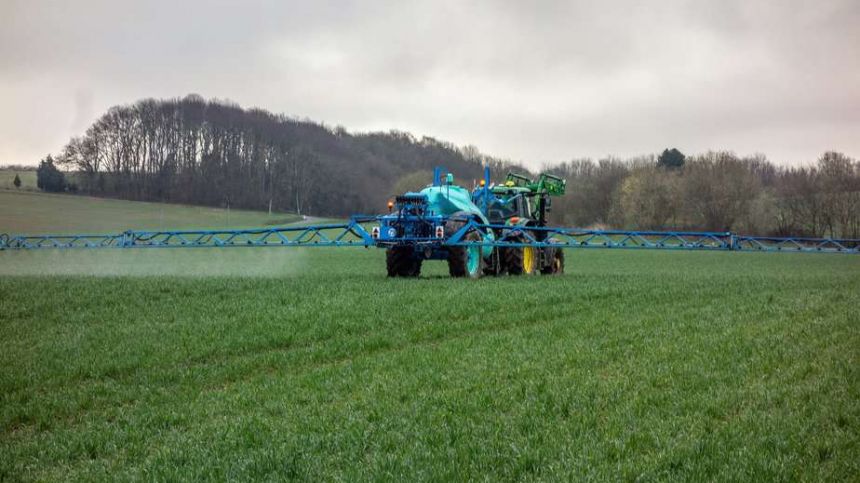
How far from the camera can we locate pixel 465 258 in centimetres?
1986

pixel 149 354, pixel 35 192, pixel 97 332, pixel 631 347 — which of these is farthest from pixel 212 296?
pixel 35 192

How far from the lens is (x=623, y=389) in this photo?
7562mm

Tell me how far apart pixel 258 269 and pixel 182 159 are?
42344mm

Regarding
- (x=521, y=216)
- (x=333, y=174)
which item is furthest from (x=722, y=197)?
(x=521, y=216)

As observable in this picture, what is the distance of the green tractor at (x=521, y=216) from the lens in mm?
21406

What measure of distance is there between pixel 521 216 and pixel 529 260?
A: 1.57 metres

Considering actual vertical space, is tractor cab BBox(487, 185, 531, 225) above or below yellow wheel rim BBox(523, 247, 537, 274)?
above

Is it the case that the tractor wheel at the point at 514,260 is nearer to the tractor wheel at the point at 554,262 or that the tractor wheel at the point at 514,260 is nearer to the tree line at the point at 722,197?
the tractor wheel at the point at 554,262

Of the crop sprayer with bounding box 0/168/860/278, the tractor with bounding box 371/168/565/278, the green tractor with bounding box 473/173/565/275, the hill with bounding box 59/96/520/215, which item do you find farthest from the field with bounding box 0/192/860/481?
the hill with bounding box 59/96/520/215

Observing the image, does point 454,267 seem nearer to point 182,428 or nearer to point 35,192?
point 182,428

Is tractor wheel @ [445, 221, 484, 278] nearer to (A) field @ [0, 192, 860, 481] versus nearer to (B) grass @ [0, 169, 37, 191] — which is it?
(A) field @ [0, 192, 860, 481]

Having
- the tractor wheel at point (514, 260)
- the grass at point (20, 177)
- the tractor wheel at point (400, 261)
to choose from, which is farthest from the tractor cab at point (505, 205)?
the grass at point (20, 177)

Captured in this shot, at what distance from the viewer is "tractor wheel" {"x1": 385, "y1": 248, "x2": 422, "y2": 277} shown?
67.7 feet

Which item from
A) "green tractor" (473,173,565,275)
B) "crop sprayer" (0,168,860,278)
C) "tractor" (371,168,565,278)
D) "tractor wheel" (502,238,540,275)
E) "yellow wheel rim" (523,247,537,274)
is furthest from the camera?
"yellow wheel rim" (523,247,537,274)
